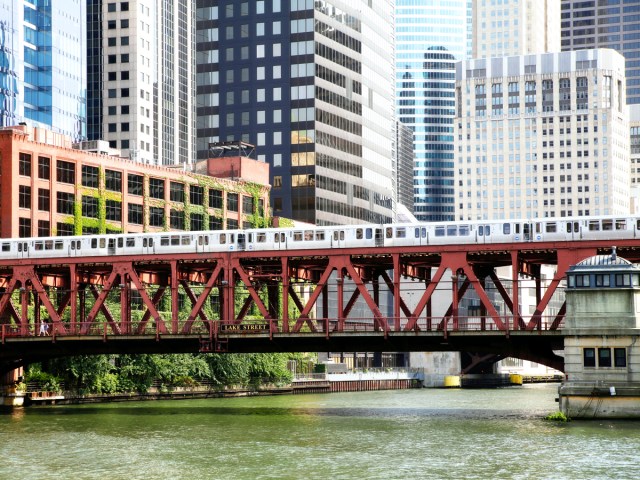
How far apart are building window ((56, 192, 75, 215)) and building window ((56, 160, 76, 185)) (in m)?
1.42

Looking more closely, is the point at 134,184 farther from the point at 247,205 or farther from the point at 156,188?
the point at 247,205

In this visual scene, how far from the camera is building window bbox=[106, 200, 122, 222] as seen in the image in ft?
498

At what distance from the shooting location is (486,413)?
3910 inches

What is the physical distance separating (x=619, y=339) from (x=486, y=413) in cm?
2089

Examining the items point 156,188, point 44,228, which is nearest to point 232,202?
point 156,188

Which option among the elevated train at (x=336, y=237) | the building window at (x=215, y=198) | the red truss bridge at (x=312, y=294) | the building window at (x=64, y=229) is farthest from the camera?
the building window at (x=215, y=198)

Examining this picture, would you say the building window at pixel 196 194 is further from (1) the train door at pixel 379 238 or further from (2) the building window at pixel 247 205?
(1) the train door at pixel 379 238

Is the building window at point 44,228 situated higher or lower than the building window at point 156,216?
lower

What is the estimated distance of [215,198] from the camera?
169875 mm

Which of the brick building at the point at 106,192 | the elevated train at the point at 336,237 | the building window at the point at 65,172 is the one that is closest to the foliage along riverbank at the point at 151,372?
the elevated train at the point at 336,237

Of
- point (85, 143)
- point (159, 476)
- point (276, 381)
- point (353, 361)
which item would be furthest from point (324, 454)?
point (353, 361)

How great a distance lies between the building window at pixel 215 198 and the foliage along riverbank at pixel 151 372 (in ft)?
111

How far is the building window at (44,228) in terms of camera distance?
141 m

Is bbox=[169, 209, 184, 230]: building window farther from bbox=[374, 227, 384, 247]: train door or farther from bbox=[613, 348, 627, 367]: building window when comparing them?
bbox=[613, 348, 627, 367]: building window
